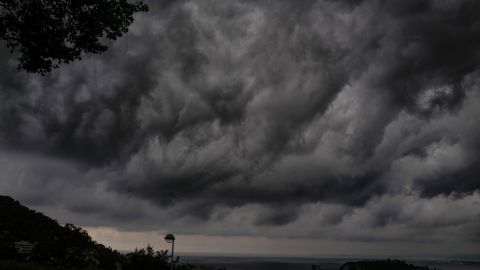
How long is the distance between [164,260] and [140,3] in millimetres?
19304

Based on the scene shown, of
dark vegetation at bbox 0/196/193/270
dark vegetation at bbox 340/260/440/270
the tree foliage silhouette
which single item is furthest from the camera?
dark vegetation at bbox 340/260/440/270

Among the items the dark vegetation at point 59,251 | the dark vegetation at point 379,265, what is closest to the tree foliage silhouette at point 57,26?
the dark vegetation at point 59,251

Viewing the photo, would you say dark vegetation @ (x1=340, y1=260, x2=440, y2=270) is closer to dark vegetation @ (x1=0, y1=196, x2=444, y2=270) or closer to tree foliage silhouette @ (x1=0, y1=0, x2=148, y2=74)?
dark vegetation @ (x1=0, y1=196, x2=444, y2=270)

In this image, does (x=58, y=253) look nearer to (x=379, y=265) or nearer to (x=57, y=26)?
(x=57, y=26)

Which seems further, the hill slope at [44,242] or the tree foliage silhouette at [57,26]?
the hill slope at [44,242]

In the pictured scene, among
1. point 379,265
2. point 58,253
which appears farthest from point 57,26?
point 379,265

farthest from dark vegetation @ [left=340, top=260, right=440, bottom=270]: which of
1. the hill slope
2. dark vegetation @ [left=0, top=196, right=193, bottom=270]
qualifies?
the hill slope

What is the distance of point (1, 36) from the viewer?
19.5m

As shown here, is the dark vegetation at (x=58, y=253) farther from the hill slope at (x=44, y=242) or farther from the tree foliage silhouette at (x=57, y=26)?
the tree foliage silhouette at (x=57, y=26)

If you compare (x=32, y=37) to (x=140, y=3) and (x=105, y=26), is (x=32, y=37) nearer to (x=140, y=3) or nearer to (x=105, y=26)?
(x=105, y=26)

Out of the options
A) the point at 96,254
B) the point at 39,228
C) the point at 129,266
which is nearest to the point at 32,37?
the point at 129,266

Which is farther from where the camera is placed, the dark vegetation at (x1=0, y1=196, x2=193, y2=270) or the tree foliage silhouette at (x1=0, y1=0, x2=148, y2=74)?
the dark vegetation at (x1=0, y1=196, x2=193, y2=270)

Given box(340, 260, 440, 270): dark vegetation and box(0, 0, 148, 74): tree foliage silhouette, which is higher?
box(0, 0, 148, 74): tree foliage silhouette

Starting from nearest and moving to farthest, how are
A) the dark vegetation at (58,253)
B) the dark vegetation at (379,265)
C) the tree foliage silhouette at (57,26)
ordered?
1. the tree foliage silhouette at (57,26)
2. the dark vegetation at (58,253)
3. the dark vegetation at (379,265)
